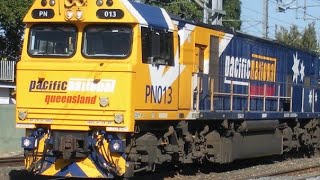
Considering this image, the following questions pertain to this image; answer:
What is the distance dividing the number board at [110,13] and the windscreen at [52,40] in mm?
654

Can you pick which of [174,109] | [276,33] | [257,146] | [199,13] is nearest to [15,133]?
[257,146]

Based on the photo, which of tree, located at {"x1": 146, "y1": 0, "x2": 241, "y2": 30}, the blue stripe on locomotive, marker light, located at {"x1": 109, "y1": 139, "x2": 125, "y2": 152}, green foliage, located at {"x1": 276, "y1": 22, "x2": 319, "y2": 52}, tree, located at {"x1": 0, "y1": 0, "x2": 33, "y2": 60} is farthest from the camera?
green foliage, located at {"x1": 276, "y1": 22, "x2": 319, "y2": 52}

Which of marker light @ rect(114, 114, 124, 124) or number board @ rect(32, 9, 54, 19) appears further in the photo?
number board @ rect(32, 9, 54, 19)

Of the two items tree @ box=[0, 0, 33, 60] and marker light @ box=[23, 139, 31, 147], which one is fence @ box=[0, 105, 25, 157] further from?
marker light @ box=[23, 139, 31, 147]

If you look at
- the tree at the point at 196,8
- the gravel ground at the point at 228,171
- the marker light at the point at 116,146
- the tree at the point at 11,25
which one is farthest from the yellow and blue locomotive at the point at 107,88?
the tree at the point at 196,8

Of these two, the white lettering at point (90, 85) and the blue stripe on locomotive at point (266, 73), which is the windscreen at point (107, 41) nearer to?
the white lettering at point (90, 85)

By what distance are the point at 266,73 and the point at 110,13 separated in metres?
7.93

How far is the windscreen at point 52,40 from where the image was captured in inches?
495

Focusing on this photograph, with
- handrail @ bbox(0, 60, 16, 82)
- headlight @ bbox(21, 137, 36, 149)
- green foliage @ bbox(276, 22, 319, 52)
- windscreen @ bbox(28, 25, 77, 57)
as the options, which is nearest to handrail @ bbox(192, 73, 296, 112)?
windscreen @ bbox(28, 25, 77, 57)

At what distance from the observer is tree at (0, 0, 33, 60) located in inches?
1352

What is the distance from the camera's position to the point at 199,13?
140 ft

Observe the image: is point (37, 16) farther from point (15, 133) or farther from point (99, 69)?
point (15, 133)

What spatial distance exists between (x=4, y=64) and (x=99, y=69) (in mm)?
26335

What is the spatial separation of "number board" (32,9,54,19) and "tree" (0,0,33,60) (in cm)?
2167
